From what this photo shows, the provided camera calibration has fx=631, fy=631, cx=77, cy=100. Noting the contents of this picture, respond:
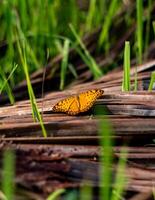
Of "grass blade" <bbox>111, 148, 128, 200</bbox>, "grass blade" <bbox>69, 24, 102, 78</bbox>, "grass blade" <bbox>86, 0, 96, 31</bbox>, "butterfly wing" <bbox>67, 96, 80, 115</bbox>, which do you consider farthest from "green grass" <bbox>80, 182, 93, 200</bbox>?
"grass blade" <bbox>86, 0, 96, 31</bbox>

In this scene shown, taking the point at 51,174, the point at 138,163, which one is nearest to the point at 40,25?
the point at 138,163

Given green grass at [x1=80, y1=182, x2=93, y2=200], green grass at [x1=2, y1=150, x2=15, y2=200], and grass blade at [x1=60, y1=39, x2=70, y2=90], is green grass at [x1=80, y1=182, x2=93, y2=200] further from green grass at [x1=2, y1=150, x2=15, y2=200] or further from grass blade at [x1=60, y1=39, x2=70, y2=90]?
grass blade at [x1=60, y1=39, x2=70, y2=90]

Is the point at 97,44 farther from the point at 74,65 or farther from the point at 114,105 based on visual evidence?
the point at 114,105

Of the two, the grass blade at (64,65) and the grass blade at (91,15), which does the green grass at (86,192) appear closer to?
the grass blade at (64,65)

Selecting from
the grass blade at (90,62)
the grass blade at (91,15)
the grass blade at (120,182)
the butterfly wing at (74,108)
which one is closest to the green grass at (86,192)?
the grass blade at (120,182)

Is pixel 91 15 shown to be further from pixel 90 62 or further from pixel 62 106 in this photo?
pixel 62 106
